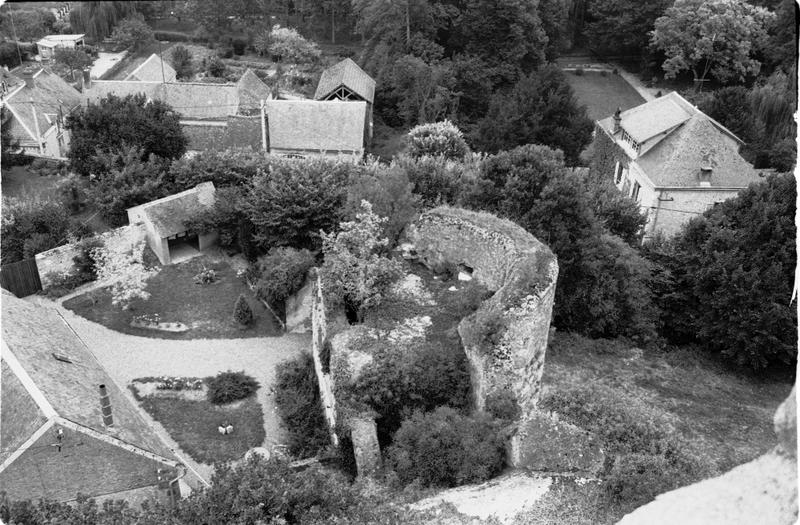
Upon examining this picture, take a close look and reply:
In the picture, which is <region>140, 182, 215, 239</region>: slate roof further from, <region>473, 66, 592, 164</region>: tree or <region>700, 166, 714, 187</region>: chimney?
<region>700, 166, 714, 187</region>: chimney

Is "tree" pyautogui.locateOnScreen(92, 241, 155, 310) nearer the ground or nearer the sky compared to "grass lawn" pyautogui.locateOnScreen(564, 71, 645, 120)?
nearer the ground

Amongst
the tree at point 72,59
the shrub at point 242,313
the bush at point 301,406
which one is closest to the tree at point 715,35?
the shrub at point 242,313

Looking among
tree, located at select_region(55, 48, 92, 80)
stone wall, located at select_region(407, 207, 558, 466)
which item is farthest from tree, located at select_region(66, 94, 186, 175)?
tree, located at select_region(55, 48, 92, 80)

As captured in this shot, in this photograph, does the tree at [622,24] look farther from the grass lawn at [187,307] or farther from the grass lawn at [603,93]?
the grass lawn at [187,307]

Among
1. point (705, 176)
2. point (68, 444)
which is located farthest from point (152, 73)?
point (68, 444)

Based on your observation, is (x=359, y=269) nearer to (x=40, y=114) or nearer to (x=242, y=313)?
(x=242, y=313)

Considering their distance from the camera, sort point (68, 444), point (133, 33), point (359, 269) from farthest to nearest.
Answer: point (133, 33) < point (359, 269) < point (68, 444)

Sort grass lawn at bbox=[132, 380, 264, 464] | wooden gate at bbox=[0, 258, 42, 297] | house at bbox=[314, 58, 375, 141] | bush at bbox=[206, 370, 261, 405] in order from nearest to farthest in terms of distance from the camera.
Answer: grass lawn at bbox=[132, 380, 264, 464]
bush at bbox=[206, 370, 261, 405]
wooden gate at bbox=[0, 258, 42, 297]
house at bbox=[314, 58, 375, 141]
